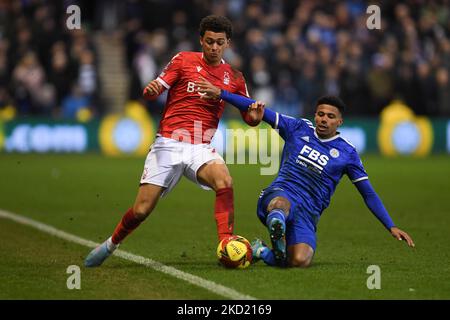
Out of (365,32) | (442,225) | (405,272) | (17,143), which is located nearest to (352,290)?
(405,272)

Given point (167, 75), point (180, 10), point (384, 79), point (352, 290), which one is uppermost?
point (180, 10)

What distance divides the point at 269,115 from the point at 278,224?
1.18 metres

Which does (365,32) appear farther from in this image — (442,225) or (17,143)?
(442,225)

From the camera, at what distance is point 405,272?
8.72 metres

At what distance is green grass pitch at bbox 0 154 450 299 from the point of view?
25.5 ft

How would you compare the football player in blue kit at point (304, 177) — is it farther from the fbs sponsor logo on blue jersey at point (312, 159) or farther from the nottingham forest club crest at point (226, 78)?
the nottingham forest club crest at point (226, 78)

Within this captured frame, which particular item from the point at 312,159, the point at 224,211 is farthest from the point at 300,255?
the point at 312,159

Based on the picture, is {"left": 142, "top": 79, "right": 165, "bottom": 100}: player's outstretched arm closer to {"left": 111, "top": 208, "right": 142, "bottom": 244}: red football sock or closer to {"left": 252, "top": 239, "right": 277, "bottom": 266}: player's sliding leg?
{"left": 111, "top": 208, "right": 142, "bottom": 244}: red football sock

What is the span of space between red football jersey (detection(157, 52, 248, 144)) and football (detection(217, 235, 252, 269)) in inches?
39.8

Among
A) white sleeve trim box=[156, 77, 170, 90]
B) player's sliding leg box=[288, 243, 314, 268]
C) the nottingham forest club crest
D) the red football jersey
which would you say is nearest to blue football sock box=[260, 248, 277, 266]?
player's sliding leg box=[288, 243, 314, 268]

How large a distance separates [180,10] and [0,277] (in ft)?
59.5

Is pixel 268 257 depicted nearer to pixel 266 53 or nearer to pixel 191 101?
pixel 191 101

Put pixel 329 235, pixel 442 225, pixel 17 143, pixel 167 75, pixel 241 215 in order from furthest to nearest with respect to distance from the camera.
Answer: pixel 17 143 < pixel 241 215 < pixel 442 225 < pixel 329 235 < pixel 167 75

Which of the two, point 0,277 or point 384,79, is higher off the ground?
point 384,79
